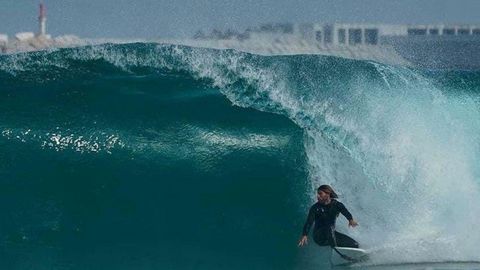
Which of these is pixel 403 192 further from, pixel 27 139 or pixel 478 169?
pixel 27 139

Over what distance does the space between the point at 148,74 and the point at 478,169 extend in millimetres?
5833

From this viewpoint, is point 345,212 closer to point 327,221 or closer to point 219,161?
point 327,221

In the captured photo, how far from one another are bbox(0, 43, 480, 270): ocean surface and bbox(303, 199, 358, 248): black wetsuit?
0.39 metres

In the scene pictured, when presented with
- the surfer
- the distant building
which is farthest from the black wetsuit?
the distant building

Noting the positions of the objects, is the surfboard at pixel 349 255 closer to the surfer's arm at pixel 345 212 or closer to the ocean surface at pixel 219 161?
the ocean surface at pixel 219 161

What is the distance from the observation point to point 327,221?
414 inches

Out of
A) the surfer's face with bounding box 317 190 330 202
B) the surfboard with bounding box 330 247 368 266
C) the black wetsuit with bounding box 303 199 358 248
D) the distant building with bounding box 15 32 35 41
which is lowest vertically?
the surfboard with bounding box 330 247 368 266

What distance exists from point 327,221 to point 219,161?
2.93 m

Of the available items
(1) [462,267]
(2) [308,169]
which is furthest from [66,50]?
(1) [462,267]

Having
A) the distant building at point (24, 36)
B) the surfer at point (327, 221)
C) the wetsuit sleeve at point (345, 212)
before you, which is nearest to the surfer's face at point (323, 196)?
the surfer at point (327, 221)

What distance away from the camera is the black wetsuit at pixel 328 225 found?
34.4 ft

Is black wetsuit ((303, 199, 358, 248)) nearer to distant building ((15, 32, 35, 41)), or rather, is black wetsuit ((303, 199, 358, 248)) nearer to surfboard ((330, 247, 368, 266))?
surfboard ((330, 247, 368, 266))

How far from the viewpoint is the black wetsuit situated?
10.5 meters

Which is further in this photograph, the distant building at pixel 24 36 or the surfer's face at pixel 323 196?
the distant building at pixel 24 36
